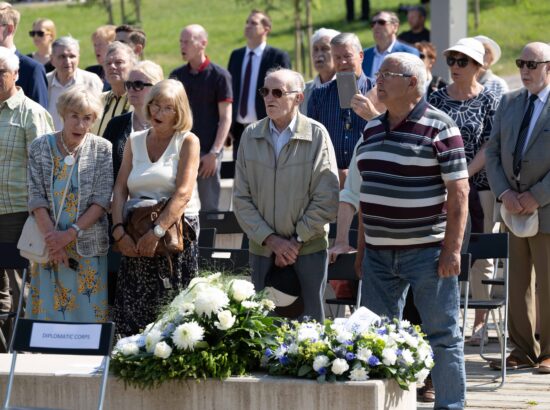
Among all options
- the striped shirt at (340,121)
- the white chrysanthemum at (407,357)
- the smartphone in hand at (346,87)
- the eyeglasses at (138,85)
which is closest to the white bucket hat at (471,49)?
the striped shirt at (340,121)

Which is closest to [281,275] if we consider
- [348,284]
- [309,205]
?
[309,205]

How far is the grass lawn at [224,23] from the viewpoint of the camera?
3478 centimetres

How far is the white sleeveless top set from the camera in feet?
25.5

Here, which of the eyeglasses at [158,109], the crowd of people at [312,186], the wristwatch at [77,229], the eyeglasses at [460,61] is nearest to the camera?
the crowd of people at [312,186]

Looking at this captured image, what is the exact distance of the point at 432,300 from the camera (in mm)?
Result: 6961

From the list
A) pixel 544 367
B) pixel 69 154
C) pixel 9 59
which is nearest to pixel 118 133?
pixel 69 154

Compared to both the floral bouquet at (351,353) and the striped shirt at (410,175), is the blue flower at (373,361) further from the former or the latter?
the striped shirt at (410,175)

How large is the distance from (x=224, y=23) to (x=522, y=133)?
33.4 m

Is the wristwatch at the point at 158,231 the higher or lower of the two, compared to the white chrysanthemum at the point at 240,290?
higher

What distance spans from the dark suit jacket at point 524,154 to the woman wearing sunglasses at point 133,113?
2464 millimetres

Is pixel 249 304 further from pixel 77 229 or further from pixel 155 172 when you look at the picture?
pixel 77 229

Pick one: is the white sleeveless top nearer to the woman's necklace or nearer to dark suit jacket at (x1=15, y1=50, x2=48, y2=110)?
the woman's necklace

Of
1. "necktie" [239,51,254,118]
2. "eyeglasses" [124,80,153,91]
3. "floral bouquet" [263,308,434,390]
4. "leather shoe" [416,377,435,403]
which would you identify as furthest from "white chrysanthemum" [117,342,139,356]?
"necktie" [239,51,254,118]

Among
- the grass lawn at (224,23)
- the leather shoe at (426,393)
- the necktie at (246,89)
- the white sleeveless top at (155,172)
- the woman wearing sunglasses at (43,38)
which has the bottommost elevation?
the leather shoe at (426,393)
